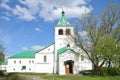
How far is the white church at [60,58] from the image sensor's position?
5216cm

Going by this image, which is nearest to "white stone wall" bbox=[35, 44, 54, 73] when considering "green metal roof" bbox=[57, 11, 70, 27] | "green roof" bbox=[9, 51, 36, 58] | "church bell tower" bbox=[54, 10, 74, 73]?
"church bell tower" bbox=[54, 10, 74, 73]

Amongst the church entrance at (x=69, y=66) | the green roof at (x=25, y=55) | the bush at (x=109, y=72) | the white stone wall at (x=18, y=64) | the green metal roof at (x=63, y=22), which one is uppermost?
the green metal roof at (x=63, y=22)

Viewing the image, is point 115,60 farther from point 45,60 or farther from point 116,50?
point 45,60

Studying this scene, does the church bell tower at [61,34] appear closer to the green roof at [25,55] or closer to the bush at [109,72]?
the green roof at [25,55]

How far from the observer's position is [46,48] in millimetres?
60375

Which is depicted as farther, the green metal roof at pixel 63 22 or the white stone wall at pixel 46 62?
the green metal roof at pixel 63 22

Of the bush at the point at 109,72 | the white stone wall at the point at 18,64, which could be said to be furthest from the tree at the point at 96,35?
the white stone wall at the point at 18,64

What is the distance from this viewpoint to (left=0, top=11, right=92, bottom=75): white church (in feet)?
171

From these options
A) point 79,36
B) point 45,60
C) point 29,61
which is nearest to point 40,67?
point 45,60

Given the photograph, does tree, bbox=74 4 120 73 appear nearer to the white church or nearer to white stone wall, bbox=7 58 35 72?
the white church

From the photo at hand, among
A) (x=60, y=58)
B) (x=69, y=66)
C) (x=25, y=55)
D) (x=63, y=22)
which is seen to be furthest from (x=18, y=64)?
(x=60, y=58)

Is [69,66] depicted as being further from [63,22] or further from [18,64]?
[18,64]

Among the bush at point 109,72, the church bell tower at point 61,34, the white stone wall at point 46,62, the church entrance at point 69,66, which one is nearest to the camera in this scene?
the bush at point 109,72

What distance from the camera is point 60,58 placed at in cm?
5238
